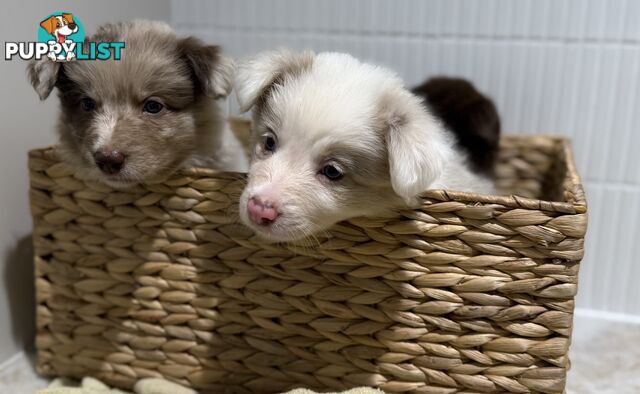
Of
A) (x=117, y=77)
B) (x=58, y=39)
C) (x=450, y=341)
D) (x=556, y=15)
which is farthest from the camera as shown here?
(x=556, y=15)

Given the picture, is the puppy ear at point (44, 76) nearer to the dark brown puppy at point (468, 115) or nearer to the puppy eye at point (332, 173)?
the puppy eye at point (332, 173)

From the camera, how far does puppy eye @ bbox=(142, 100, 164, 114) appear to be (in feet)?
4.53

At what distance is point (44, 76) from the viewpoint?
4.44ft

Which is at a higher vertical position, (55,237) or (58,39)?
(58,39)

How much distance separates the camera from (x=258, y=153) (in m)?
1.26

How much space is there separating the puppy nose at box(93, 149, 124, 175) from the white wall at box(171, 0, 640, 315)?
35.3 inches

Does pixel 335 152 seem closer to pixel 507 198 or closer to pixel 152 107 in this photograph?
pixel 507 198

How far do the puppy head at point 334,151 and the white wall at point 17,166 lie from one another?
0.70 meters

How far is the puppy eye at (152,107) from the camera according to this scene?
138cm

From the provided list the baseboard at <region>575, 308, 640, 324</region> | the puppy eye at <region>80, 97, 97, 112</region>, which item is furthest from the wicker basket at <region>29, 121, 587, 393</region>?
the baseboard at <region>575, 308, 640, 324</region>

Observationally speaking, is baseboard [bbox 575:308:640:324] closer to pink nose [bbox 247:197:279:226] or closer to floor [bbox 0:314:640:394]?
floor [bbox 0:314:640:394]

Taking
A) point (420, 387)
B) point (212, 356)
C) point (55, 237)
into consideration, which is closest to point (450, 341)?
point (420, 387)

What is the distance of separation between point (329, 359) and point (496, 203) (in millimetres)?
460

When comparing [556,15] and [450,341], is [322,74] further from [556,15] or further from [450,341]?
[556,15]
